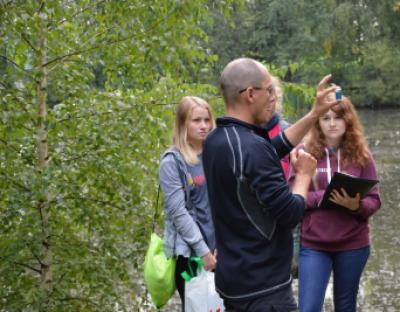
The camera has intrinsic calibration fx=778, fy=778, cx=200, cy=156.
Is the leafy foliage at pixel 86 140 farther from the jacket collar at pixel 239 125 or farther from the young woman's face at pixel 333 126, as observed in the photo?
the jacket collar at pixel 239 125

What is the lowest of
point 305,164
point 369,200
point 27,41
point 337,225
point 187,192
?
point 337,225

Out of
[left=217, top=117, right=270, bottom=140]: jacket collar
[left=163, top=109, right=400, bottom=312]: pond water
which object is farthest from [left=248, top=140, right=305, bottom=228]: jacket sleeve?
[left=163, top=109, right=400, bottom=312]: pond water

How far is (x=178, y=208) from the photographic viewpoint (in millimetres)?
4344

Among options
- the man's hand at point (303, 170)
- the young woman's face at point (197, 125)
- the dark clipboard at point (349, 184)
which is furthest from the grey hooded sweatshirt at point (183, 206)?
the man's hand at point (303, 170)

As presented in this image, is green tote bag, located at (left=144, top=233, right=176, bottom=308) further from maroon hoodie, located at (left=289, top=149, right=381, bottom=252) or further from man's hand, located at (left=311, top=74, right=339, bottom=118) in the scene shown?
man's hand, located at (left=311, top=74, right=339, bottom=118)

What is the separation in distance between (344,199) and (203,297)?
974 mm

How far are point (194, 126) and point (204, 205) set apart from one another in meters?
0.46

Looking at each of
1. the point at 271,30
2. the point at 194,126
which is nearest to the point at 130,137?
the point at 194,126

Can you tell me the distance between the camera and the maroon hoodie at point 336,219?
458 centimetres

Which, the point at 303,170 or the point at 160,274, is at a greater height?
the point at 303,170

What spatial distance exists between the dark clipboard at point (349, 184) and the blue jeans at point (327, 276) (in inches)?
14.5

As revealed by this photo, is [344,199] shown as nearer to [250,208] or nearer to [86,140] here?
[250,208]

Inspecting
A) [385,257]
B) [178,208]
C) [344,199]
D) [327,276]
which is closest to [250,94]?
[178,208]

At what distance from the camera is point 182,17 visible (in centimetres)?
491
